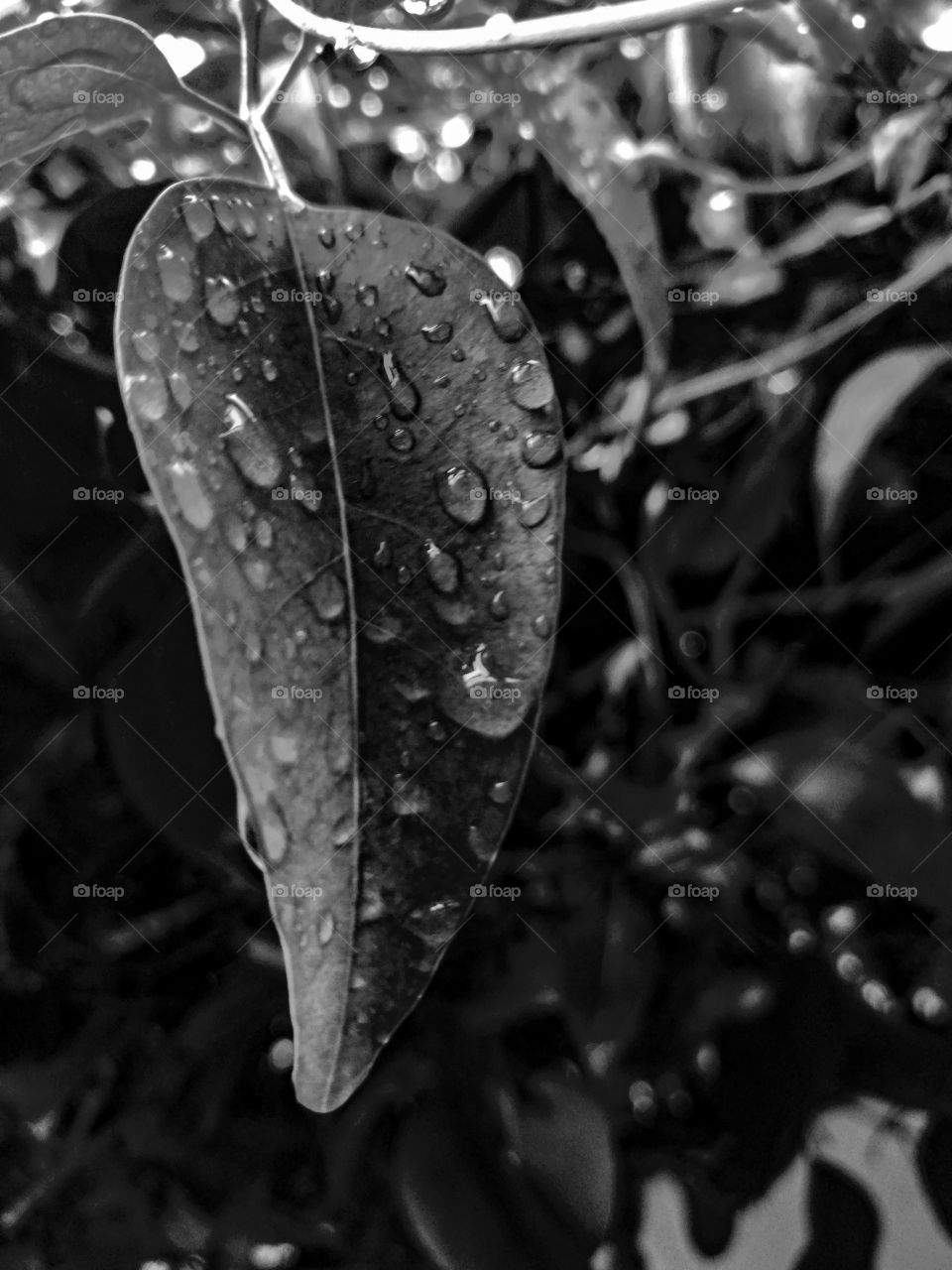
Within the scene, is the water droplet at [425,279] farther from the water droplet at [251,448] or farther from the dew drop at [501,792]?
the dew drop at [501,792]

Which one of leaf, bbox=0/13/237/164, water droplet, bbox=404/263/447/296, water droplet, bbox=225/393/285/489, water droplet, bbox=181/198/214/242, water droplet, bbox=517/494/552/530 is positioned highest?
leaf, bbox=0/13/237/164

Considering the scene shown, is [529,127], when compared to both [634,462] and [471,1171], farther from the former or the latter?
[471,1171]

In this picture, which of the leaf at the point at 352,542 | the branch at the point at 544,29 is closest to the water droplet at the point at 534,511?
the leaf at the point at 352,542

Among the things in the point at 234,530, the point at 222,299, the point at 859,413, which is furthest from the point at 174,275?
the point at 859,413

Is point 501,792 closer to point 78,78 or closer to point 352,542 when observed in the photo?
point 352,542

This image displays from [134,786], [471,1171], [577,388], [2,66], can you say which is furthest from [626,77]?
[471,1171]

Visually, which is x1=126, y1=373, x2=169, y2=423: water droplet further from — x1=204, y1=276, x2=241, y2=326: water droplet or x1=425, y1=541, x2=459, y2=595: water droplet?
x1=425, y1=541, x2=459, y2=595: water droplet

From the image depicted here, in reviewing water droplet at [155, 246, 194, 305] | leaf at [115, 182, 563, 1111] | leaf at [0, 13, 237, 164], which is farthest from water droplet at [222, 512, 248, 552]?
leaf at [0, 13, 237, 164]
